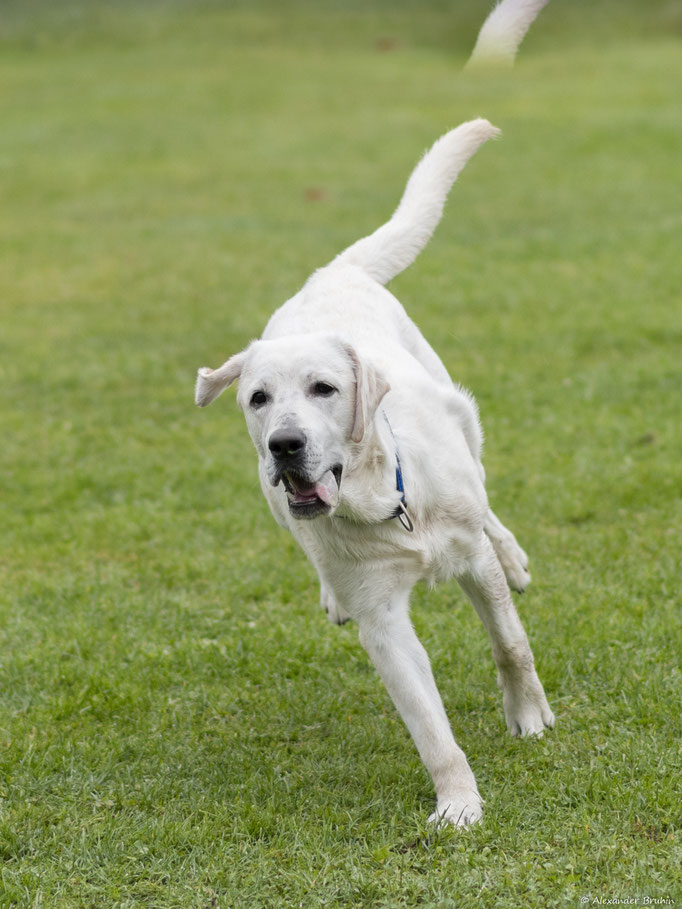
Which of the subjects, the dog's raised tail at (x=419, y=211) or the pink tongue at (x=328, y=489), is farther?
the dog's raised tail at (x=419, y=211)

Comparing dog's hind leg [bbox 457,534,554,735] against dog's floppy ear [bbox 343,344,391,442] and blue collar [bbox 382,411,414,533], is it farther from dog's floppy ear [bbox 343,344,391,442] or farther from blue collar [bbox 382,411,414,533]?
dog's floppy ear [bbox 343,344,391,442]

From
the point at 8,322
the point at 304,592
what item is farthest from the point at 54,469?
the point at 8,322

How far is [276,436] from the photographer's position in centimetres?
350

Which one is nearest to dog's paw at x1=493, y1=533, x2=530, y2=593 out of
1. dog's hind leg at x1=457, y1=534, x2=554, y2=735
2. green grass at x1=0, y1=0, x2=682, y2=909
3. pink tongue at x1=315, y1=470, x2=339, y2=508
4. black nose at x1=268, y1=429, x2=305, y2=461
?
green grass at x1=0, y1=0, x2=682, y2=909

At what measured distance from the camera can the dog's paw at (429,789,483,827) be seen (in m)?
3.73

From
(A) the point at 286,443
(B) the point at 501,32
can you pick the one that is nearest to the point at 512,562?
(A) the point at 286,443

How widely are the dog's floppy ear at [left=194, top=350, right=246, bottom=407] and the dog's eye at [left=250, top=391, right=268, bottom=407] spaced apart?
9.5 inches

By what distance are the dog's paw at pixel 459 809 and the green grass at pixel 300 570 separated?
0.07m

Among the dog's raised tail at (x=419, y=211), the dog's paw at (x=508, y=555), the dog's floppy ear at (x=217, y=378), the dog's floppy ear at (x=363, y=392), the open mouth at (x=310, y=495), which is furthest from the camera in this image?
the dog's raised tail at (x=419, y=211)

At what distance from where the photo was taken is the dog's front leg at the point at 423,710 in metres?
3.79

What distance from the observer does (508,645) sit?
4273 mm

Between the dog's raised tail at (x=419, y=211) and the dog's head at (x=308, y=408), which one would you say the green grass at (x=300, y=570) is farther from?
the dog's head at (x=308, y=408)

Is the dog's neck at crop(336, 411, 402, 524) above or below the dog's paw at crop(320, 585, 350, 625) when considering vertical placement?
above

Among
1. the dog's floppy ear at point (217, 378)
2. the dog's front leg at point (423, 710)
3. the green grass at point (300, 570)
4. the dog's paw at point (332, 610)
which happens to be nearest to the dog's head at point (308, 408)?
the dog's floppy ear at point (217, 378)
